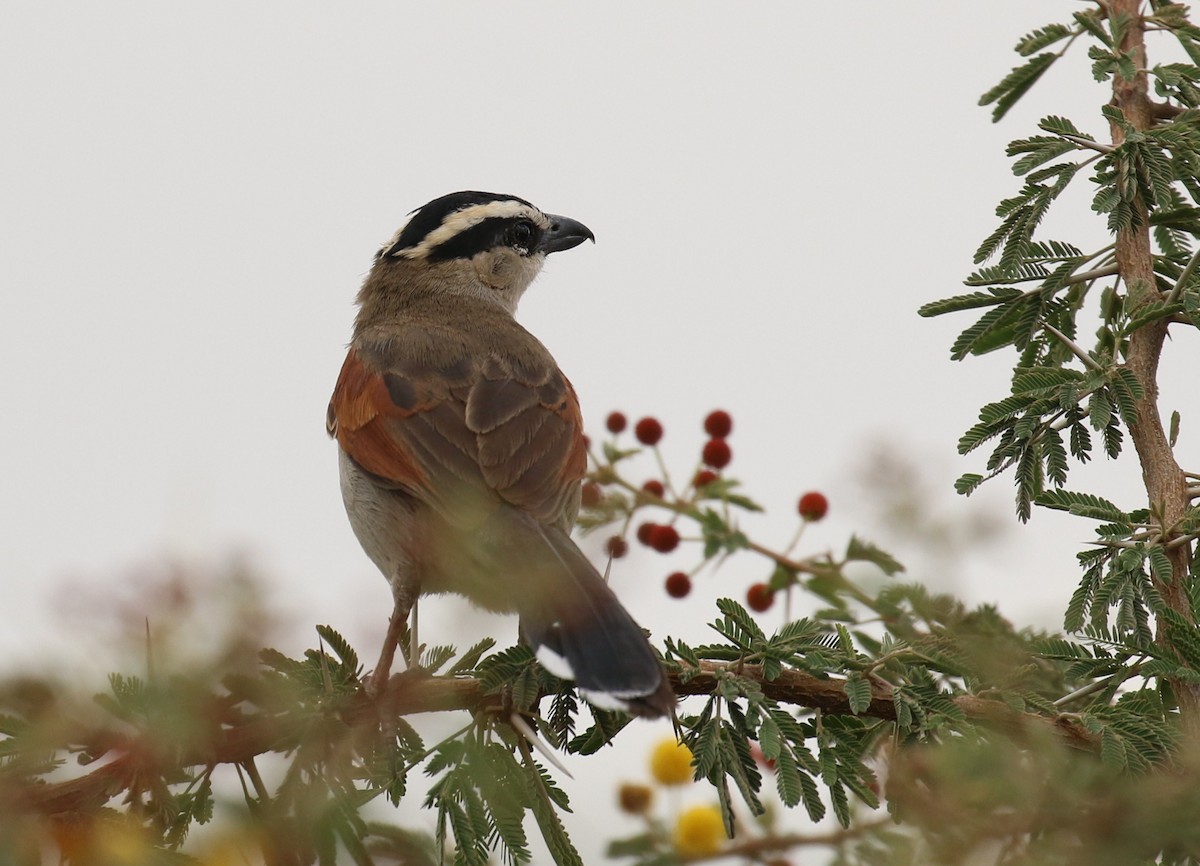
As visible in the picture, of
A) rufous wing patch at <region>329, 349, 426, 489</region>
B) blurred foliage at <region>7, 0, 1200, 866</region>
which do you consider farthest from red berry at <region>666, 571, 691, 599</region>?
rufous wing patch at <region>329, 349, 426, 489</region>

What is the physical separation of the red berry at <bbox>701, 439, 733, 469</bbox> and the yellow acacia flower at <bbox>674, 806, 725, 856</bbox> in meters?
2.34

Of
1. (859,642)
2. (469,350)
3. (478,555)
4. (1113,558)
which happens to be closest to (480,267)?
(469,350)

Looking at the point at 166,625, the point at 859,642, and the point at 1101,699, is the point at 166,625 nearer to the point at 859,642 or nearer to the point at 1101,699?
the point at 1101,699

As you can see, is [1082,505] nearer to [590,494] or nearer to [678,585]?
[678,585]

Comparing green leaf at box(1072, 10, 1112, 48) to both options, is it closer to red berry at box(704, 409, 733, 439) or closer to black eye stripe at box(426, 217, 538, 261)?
red berry at box(704, 409, 733, 439)

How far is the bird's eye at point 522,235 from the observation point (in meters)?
7.62

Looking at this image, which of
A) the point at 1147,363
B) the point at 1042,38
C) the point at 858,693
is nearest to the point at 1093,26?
the point at 1042,38

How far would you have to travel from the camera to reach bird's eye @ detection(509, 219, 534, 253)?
25.0 ft

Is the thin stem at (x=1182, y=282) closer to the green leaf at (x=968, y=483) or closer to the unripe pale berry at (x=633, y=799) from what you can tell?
the green leaf at (x=968, y=483)

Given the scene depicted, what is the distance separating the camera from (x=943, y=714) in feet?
10.5

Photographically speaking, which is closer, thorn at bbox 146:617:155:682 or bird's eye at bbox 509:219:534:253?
thorn at bbox 146:617:155:682

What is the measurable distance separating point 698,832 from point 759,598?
2308 millimetres

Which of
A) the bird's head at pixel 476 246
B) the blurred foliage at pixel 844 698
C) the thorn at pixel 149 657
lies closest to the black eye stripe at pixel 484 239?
the bird's head at pixel 476 246

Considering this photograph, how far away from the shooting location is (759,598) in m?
4.82
